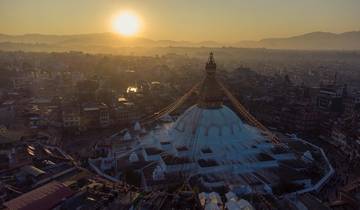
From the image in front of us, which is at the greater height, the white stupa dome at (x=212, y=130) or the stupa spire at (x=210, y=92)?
the stupa spire at (x=210, y=92)

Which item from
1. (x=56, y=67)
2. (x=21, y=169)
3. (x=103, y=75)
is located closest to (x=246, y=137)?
(x=21, y=169)

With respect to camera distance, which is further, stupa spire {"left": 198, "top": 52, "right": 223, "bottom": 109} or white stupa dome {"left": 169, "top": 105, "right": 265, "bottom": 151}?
stupa spire {"left": 198, "top": 52, "right": 223, "bottom": 109}

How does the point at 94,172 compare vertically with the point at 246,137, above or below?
below

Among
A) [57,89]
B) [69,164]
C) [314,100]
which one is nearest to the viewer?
[69,164]

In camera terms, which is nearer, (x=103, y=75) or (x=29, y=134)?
(x=29, y=134)

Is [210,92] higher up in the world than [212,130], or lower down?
higher up

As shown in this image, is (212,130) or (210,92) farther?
(210,92)

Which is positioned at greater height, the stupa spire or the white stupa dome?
the stupa spire

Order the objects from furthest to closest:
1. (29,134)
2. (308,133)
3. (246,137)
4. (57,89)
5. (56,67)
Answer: (56,67) < (57,89) < (308,133) < (29,134) < (246,137)

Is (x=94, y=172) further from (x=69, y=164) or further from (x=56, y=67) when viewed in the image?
(x=56, y=67)

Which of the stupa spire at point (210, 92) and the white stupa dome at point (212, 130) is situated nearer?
the white stupa dome at point (212, 130)

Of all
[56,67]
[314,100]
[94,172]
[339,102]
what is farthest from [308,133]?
[56,67]
